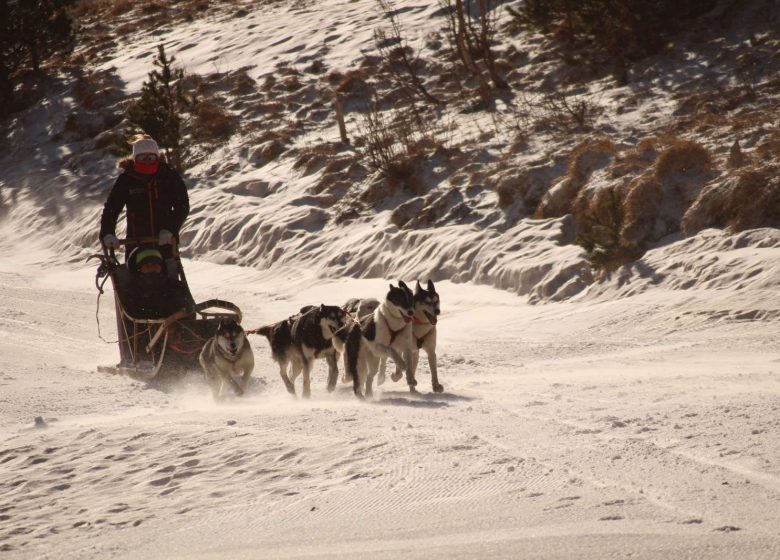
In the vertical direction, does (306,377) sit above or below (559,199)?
above

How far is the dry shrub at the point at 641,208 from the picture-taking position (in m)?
12.9

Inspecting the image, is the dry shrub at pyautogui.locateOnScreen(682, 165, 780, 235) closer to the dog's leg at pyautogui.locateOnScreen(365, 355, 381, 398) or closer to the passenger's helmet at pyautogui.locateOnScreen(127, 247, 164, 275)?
the dog's leg at pyautogui.locateOnScreen(365, 355, 381, 398)

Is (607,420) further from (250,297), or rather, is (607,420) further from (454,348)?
(250,297)

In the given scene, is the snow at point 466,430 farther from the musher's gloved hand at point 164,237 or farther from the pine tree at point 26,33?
the pine tree at point 26,33

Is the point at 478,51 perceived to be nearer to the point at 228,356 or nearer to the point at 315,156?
the point at 315,156

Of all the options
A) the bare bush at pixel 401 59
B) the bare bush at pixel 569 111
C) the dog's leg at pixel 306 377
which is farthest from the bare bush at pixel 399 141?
the dog's leg at pixel 306 377

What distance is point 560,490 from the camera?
434cm

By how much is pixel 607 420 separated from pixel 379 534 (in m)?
1.99

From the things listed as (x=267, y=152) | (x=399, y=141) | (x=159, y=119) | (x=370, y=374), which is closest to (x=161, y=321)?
(x=370, y=374)

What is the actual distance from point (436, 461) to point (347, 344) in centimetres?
313

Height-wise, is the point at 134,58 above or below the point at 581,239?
above

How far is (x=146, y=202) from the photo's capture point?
9.07 metres

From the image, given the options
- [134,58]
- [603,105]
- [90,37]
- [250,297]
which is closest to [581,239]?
[250,297]

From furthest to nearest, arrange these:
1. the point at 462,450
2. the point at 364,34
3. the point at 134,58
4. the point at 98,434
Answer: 1. the point at 134,58
2. the point at 364,34
3. the point at 98,434
4. the point at 462,450
